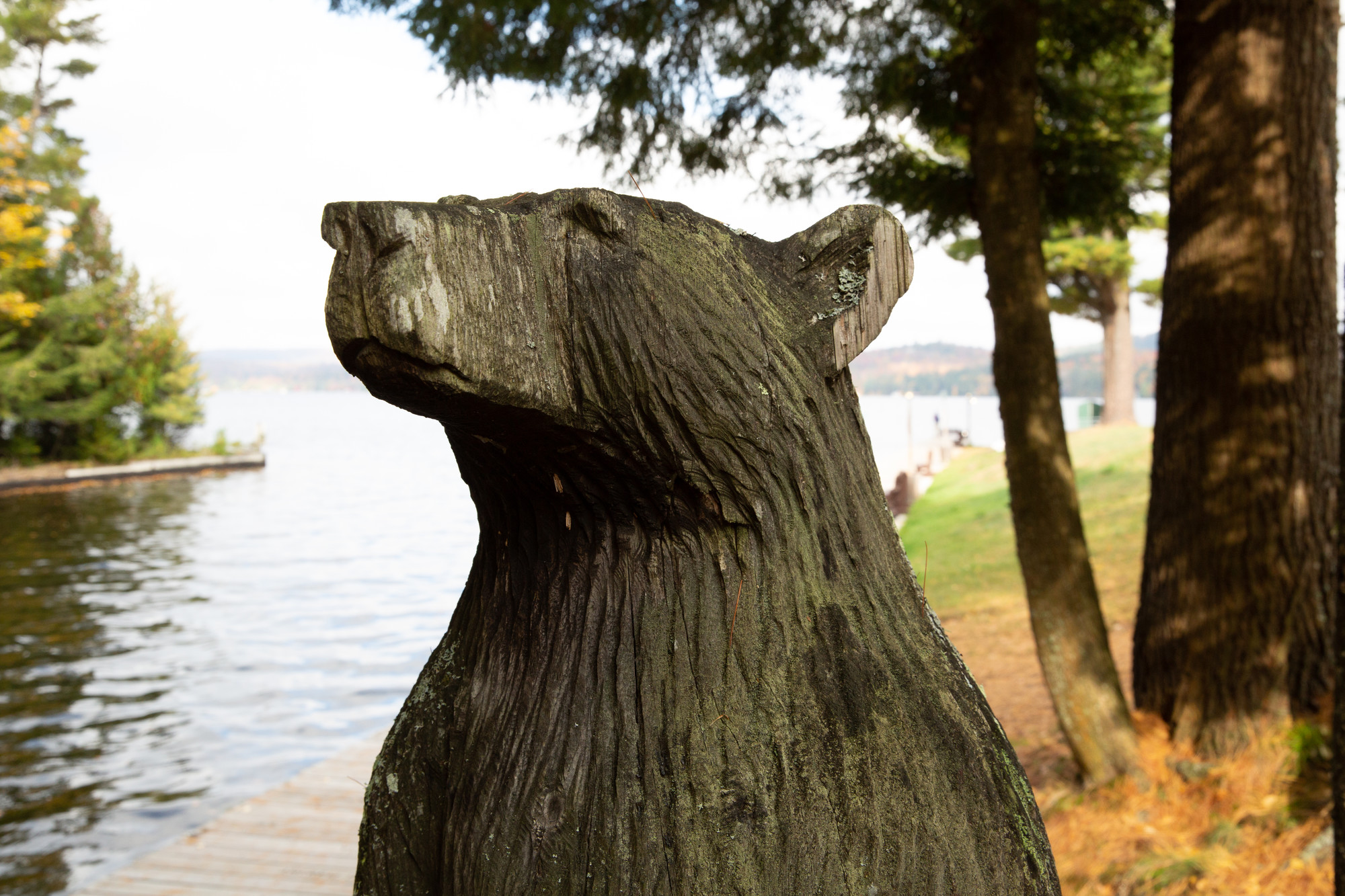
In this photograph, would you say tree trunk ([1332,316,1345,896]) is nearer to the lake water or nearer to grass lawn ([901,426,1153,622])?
grass lawn ([901,426,1153,622])

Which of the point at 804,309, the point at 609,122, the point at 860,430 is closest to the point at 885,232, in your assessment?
the point at 804,309

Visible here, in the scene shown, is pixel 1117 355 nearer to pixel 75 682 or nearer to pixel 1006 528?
pixel 1006 528

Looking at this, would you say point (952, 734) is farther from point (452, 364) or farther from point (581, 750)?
point (452, 364)

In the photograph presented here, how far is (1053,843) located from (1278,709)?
3.69 ft

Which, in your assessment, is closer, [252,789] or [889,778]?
[889,778]

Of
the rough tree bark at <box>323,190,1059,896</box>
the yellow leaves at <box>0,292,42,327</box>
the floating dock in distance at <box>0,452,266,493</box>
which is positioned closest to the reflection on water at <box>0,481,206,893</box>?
the floating dock in distance at <box>0,452,266,493</box>

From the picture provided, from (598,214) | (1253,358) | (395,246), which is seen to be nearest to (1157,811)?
(1253,358)

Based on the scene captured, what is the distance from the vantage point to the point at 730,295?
121 cm

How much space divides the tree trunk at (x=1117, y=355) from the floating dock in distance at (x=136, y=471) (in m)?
24.6

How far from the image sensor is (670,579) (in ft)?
3.90

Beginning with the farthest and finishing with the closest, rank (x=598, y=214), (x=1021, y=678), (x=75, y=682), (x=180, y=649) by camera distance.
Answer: (x=180, y=649) → (x=75, y=682) → (x=1021, y=678) → (x=598, y=214)

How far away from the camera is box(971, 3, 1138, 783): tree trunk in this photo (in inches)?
177

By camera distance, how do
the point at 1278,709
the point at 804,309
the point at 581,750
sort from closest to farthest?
the point at 581,750 → the point at 804,309 → the point at 1278,709

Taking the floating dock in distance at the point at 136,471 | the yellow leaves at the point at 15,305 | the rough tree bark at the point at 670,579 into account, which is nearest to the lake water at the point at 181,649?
the floating dock in distance at the point at 136,471
